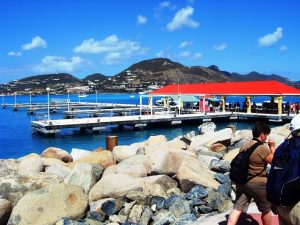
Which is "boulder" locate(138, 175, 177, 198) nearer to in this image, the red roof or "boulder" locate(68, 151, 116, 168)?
"boulder" locate(68, 151, 116, 168)

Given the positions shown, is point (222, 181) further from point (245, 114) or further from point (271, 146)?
point (245, 114)

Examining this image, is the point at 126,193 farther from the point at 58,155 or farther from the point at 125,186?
the point at 58,155

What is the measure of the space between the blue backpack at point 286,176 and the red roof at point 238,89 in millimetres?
42756

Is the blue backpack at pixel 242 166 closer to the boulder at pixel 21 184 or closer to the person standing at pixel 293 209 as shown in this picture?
the person standing at pixel 293 209

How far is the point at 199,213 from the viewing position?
8.77 m

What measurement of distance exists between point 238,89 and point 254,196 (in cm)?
4618

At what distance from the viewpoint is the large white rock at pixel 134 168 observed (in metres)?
11.2

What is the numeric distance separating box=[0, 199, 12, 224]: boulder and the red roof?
131 feet

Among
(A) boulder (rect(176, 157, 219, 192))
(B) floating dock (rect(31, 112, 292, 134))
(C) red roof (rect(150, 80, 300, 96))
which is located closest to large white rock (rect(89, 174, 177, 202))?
(A) boulder (rect(176, 157, 219, 192))

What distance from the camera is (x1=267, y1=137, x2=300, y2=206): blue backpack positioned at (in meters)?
4.15

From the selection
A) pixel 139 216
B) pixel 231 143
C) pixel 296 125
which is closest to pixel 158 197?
pixel 139 216

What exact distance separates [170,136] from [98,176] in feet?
88.7

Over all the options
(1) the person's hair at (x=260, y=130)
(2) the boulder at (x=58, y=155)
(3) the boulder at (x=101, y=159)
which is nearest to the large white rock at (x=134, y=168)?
(3) the boulder at (x=101, y=159)

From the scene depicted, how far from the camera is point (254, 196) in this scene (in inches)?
228
